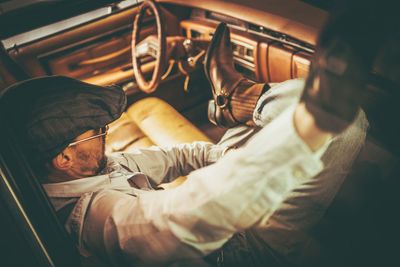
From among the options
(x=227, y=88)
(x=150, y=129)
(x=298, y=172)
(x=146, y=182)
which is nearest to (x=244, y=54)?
(x=227, y=88)

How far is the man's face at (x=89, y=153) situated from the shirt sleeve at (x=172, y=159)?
0.32 meters

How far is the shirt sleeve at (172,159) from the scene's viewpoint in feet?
5.53

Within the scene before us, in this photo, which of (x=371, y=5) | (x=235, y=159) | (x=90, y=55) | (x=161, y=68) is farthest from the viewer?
(x=90, y=55)

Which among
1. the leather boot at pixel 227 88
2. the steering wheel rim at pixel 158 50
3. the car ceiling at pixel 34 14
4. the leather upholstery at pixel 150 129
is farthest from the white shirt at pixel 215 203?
the steering wheel rim at pixel 158 50

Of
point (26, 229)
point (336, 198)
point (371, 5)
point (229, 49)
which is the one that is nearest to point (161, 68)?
point (229, 49)

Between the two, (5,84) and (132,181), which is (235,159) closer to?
(132,181)

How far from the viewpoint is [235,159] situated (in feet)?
1.85

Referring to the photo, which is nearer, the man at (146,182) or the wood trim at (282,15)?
the man at (146,182)

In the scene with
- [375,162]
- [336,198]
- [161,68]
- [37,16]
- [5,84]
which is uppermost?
[37,16]

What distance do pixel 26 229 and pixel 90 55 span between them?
7.38 feet

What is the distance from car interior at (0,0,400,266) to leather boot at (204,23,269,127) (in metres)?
0.19

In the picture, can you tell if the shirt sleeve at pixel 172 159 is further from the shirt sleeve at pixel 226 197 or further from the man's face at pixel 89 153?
the shirt sleeve at pixel 226 197

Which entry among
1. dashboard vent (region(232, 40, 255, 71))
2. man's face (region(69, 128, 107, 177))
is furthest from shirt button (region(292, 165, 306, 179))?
dashboard vent (region(232, 40, 255, 71))

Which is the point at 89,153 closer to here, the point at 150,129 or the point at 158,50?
the point at 150,129
